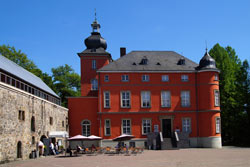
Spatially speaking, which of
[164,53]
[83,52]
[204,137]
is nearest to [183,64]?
[164,53]

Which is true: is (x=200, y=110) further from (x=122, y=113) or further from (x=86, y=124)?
(x=86, y=124)

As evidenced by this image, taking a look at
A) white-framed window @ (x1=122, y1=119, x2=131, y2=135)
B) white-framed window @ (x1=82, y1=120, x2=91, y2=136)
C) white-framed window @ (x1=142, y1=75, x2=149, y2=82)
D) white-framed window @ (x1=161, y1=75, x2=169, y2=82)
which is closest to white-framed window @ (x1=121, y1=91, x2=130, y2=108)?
white-framed window @ (x1=122, y1=119, x2=131, y2=135)

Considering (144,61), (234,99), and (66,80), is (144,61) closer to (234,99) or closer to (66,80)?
(234,99)

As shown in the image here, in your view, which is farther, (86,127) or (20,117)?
(86,127)

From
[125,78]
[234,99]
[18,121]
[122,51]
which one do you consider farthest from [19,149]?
[234,99]

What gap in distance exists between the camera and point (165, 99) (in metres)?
40.6

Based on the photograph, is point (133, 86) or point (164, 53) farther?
point (164, 53)

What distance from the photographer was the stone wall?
2159 cm

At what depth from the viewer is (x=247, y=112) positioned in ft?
136

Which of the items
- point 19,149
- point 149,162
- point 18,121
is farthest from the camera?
point 19,149

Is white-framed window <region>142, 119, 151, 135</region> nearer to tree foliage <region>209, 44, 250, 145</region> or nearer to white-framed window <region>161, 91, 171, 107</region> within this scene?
white-framed window <region>161, 91, 171, 107</region>

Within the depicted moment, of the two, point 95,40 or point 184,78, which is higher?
point 95,40

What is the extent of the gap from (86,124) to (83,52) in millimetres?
10087

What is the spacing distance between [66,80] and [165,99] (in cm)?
3294
